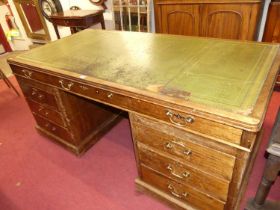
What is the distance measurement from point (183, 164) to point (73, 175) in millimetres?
1086

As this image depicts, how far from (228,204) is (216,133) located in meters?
0.49

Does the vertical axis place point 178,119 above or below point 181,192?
above

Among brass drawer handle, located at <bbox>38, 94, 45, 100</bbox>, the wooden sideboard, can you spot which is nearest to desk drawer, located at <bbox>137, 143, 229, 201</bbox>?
brass drawer handle, located at <bbox>38, 94, 45, 100</bbox>

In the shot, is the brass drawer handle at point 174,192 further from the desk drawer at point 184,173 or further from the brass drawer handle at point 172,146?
the brass drawer handle at point 172,146

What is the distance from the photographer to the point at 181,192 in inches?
55.6

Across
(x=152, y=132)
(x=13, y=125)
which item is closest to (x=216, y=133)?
(x=152, y=132)

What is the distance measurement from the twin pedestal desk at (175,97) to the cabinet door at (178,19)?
A: 43.4 inches

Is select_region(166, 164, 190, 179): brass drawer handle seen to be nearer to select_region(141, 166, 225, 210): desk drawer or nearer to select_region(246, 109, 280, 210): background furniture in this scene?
select_region(141, 166, 225, 210): desk drawer

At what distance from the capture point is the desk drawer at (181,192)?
1297 millimetres

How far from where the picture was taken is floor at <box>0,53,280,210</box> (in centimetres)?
166

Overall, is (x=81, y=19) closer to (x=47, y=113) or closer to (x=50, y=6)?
(x=50, y=6)

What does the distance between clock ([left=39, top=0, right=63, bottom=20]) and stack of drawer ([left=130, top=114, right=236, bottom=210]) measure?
13.0 ft

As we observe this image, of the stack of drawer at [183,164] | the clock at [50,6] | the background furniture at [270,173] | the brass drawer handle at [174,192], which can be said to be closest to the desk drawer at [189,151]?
the stack of drawer at [183,164]

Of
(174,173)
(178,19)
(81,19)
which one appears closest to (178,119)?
(174,173)
